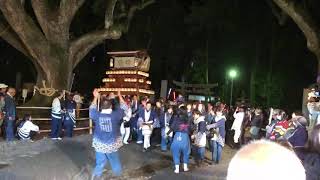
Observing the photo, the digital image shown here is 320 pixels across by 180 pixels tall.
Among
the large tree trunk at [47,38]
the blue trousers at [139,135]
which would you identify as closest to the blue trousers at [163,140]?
the blue trousers at [139,135]

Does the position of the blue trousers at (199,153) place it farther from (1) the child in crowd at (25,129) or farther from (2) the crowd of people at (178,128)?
(1) the child in crowd at (25,129)

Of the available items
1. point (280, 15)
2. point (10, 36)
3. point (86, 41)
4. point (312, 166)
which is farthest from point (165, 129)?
point (312, 166)

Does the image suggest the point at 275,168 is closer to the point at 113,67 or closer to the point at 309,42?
the point at 309,42

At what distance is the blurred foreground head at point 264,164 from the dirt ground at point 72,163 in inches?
350

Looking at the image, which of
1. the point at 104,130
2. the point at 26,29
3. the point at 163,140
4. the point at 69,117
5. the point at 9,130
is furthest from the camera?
the point at 26,29

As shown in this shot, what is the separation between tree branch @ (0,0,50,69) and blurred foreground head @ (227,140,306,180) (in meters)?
19.2

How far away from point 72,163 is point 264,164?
10.9 metres

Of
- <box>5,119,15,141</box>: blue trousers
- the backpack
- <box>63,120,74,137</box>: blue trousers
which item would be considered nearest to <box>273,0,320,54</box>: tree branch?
<box>63,120,74,137</box>: blue trousers

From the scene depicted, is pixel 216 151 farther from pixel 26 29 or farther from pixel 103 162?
pixel 26 29

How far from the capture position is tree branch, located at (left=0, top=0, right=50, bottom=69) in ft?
67.3

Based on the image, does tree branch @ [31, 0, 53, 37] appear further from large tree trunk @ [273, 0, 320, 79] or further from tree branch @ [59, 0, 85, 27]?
large tree trunk @ [273, 0, 320, 79]

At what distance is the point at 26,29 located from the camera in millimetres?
21172

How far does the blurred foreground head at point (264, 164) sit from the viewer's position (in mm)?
2340

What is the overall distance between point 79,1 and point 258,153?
68.0 feet
